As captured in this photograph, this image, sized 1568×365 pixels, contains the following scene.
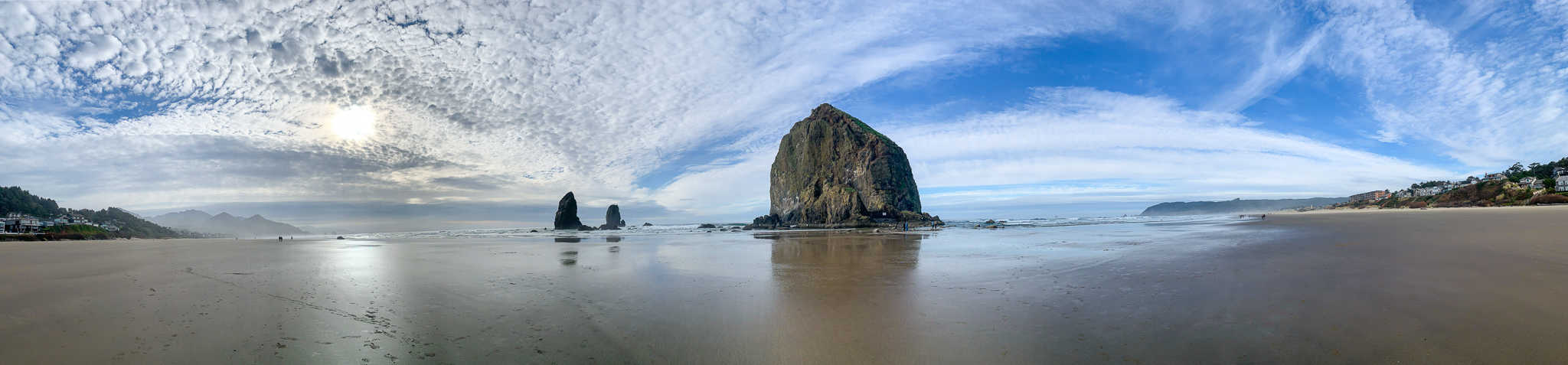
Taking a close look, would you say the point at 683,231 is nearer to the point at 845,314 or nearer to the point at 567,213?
the point at 567,213

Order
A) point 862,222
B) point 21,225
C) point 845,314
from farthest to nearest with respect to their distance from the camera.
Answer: point 862,222 → point 21,225 → point 845,314

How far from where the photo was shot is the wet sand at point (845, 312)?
436 centimetres

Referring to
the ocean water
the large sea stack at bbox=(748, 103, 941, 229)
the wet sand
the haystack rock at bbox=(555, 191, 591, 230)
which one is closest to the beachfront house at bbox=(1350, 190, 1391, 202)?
the ocean water

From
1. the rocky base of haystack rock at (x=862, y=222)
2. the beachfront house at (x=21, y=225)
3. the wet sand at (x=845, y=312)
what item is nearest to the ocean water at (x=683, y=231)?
the rocky base of haystack rock at (x=862, y=222)

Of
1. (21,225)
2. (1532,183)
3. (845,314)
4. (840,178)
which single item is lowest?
(845,314)

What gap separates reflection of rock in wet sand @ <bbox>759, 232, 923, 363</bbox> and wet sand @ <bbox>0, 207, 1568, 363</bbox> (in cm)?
4

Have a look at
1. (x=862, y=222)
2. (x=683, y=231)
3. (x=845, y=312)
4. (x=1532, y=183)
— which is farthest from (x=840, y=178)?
(x=845, y=312)

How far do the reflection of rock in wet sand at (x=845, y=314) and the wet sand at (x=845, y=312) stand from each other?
0.14 ft

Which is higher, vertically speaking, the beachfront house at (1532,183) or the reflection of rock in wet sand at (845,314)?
the beachfront house at (1532,183)

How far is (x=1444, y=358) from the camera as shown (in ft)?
12.1

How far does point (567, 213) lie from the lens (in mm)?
77000

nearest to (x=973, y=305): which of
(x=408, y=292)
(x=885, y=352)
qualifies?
(x=885, y=352)

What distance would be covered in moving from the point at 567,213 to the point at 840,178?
1767 inches

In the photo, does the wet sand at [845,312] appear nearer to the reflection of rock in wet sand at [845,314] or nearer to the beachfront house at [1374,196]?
the reflection of rock in wet sand at [845,314]
